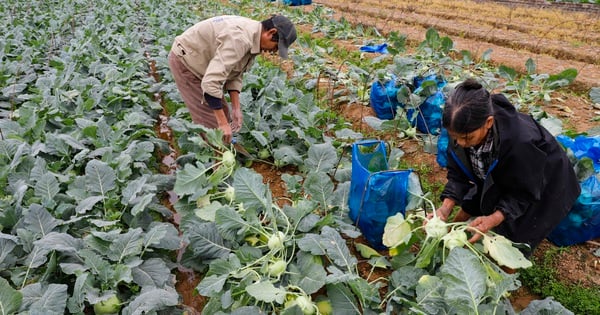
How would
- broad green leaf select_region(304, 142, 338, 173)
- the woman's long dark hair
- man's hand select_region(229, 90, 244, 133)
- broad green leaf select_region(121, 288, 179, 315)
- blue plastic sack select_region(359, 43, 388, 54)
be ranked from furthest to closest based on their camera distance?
1. blue plastic sack select_region(359, 43, 388, 54)
2. man's hand select_region(229, 90, 244, 133)
3. broad green leaf select_region(304, 142, 338, 173)
4. broad green leaf select_region(121, 288, 179, 315)
5. the woman's long dark hair

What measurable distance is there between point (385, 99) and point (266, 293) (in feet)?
10.9

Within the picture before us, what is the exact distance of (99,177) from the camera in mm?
2910

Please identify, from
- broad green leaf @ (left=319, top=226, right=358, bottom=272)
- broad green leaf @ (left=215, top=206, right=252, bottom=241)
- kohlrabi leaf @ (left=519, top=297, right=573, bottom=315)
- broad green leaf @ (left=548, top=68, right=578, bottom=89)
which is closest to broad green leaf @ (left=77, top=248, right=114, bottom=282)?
broad green leaf @ (left=215, top=206, right=252, bottom=241)

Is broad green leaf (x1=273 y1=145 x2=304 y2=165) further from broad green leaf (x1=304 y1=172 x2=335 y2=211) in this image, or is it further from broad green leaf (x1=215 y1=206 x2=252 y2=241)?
broad green leaf (x1=215 y1=206 x2=252 y2=241)

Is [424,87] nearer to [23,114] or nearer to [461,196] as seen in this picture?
[461,196]

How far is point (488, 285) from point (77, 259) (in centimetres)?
229

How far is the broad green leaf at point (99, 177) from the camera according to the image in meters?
2.89

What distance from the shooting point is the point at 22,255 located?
2516mm

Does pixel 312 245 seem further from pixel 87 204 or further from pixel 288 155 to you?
pixel 87 204

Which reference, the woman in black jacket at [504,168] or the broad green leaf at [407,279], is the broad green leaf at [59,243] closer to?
the broad green leaf at [407,279]

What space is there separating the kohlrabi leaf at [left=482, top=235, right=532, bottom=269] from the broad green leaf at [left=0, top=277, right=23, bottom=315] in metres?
2.34

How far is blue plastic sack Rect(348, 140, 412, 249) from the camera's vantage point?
248cm

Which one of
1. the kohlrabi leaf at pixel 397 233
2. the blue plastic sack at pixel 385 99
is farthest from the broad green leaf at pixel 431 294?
the blue plastic sack at pixel 385 99

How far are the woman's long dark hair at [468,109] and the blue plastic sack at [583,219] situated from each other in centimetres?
135
